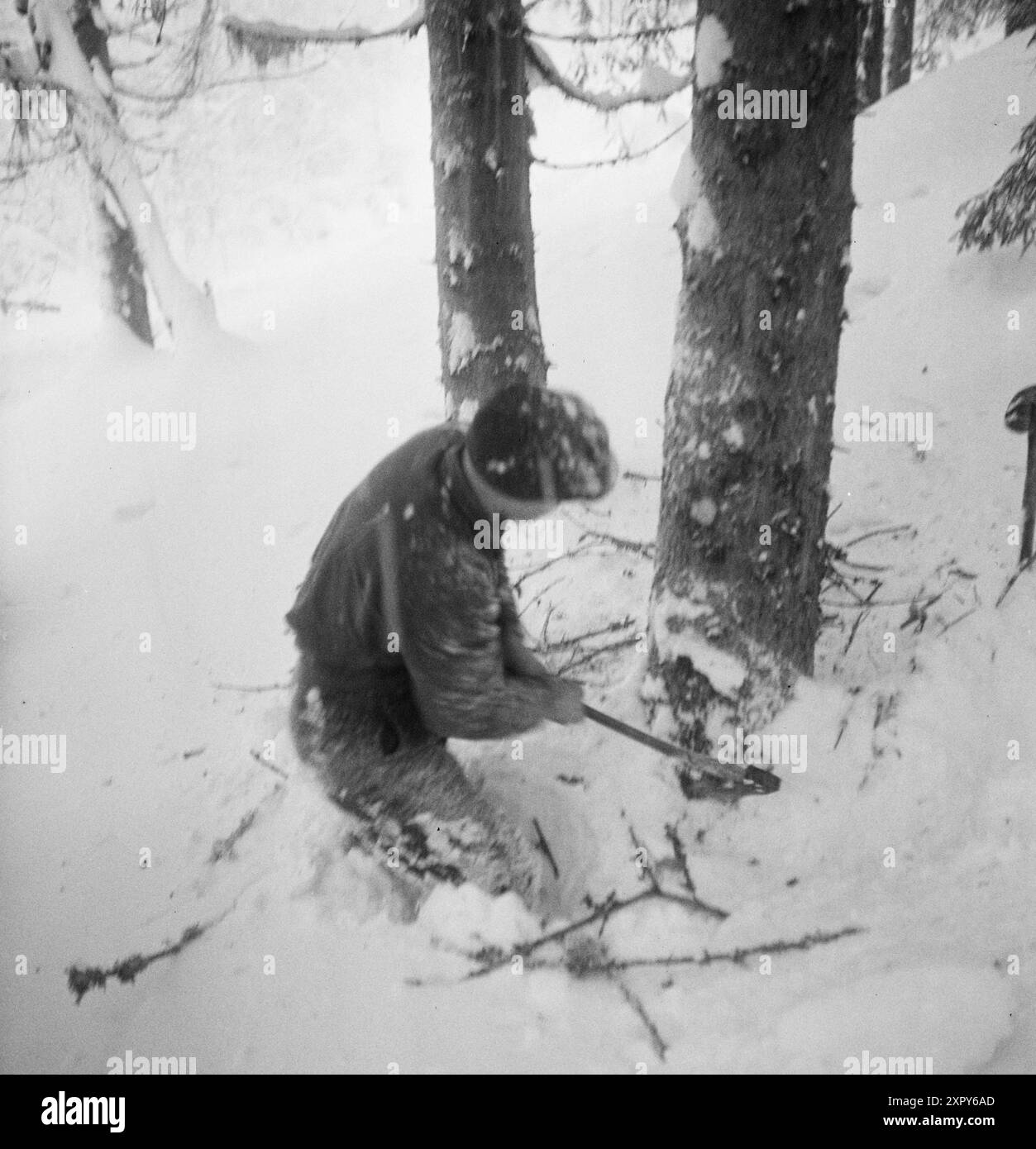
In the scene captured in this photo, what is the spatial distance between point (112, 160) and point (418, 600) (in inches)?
160

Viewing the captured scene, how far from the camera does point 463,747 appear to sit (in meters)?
2.44

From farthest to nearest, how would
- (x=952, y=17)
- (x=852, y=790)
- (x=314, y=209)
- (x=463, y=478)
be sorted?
1. (x=314, y=209)
2. (x=952, y=17)
3. (x=852, y=790)
4. (x=463, y=478)

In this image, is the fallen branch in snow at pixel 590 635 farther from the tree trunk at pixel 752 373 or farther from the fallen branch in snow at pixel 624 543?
the tree trunk at pixel 752 373

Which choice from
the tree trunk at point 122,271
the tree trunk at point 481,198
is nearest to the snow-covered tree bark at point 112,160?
the tree trunk at point 122,271

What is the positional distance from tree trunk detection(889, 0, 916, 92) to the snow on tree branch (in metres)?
1.29

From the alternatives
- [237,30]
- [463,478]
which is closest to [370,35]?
[237,30]

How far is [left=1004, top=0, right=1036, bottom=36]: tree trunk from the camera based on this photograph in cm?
319

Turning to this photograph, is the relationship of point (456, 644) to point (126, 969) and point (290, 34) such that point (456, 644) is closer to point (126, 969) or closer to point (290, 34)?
point (126, 969)

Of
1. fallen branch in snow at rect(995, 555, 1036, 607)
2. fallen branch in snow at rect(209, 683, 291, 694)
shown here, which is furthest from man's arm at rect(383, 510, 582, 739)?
fallen branch in snow at rect(995, 555, 1036, 607)

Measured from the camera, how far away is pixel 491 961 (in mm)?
1968

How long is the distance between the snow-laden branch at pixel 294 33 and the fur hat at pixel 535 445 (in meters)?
2.42

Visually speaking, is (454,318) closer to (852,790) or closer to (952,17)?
(852,790)

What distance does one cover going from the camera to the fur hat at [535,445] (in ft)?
5.21

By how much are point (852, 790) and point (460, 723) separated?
124cm
